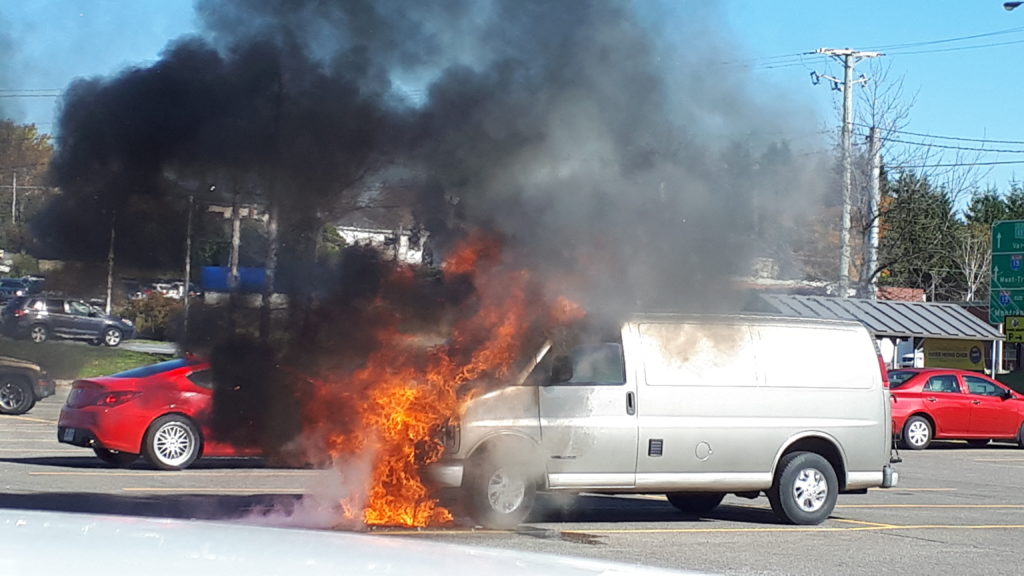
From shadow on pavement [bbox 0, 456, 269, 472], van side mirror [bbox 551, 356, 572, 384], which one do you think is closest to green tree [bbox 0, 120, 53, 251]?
van side mirror [bbox 551, 356, 572, 384]

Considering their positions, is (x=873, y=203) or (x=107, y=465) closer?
(x=107, y=465)

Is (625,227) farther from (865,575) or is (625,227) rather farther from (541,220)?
(865,575)

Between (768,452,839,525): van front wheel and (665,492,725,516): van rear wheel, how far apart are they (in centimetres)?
86

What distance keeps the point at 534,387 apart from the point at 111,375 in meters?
6.22

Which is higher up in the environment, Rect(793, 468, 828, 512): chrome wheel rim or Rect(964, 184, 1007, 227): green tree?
Rect(964, 184, 1007, 227): green tree

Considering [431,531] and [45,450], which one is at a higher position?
[45,450]

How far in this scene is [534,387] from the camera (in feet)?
34.6

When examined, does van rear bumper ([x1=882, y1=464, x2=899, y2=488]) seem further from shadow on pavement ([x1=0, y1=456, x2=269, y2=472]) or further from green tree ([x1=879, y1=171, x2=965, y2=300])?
green tree ([x1=879, y1=171, x2=965, y2=300])

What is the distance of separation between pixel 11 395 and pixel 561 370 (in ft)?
44.1

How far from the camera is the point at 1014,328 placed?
1166 inches

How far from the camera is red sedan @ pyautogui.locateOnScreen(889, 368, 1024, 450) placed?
74.9 feet

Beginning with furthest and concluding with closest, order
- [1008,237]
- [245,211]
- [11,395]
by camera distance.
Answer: [1008,237]
[11,395]
[245,211]

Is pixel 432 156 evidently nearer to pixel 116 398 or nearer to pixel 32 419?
pixel 116 398

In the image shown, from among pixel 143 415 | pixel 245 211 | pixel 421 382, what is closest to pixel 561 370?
pixel 421 382
